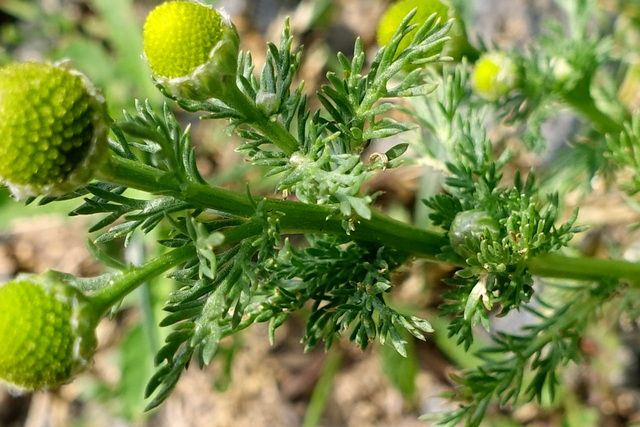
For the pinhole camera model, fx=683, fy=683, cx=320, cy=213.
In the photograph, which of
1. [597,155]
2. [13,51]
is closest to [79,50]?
[13,51]

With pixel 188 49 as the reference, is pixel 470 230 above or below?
below

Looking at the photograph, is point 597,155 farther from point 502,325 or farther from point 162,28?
point 162,28

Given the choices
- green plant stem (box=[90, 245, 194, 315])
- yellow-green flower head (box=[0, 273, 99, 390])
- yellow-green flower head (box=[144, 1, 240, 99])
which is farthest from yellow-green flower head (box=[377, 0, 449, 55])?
yellow-green flower head (box=[0, 273, 99, 390])

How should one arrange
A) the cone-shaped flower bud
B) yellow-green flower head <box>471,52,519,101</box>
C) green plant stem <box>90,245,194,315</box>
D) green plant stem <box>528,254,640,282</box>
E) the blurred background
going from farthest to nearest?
1. the blurred background
2. yellow-green flower head <box>471,52,519,101</box>
3. green plant stem <box>528,254,640,282</box>
4. the cone-shaped flower bud
5. green plant stem <box>90,245,194,315</box>

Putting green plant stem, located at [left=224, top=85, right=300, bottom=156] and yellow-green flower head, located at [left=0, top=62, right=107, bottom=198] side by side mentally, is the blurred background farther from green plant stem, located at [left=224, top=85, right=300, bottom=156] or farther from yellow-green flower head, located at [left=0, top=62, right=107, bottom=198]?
yellow-green flower head, located at [left=0, top=62, right=107, bottom=198]

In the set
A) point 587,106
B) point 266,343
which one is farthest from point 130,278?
Result: point 266,343

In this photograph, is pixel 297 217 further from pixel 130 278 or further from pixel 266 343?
pixel 266 343
